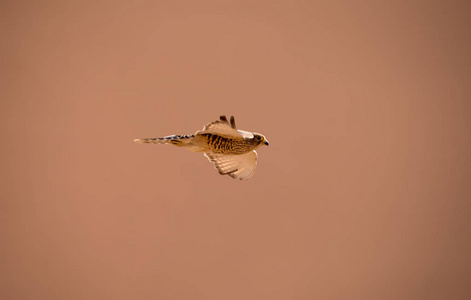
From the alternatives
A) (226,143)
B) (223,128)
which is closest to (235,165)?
(226,143)

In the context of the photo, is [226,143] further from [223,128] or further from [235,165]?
[235,165]

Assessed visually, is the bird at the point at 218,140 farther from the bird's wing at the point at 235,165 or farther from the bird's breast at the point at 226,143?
the bird's wing at the point at 235,165

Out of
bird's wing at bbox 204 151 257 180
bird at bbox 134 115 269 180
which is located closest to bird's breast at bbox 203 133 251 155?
bird at bbox 134 115 269 180

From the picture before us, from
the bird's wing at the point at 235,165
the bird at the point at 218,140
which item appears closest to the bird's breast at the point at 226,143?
the bird at the point at 218,140

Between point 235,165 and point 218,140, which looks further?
point 235,165

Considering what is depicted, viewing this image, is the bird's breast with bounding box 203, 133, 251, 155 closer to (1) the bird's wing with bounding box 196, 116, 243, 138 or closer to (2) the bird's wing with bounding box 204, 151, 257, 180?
(1) the bird's wing with bounding box 196, 116, 243, 138

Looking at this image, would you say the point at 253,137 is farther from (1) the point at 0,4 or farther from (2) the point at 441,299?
(2) the point at 441,299
